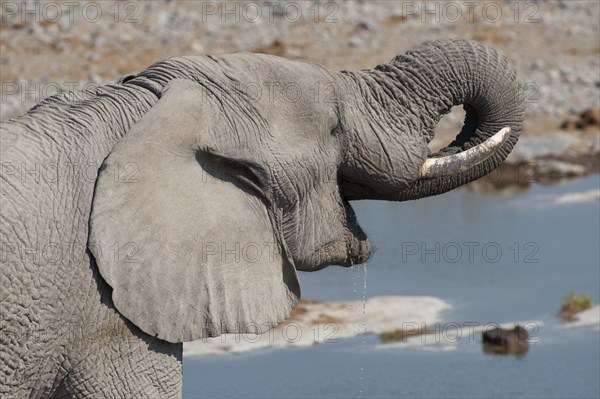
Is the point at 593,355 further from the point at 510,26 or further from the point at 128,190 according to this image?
the point at 510,26

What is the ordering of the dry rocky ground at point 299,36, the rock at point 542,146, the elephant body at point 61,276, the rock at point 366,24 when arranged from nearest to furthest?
the elephant body at point 61,276
the rock at point 542,146
the dry rocky ground at point 299,36
the rock at point 366,24

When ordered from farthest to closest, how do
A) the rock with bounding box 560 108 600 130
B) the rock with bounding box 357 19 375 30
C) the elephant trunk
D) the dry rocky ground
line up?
the rock with bounding box 357 19 375 30 → the dry rocky ground → the rock with bounding box 560 108 600 130 → the elephant trunk

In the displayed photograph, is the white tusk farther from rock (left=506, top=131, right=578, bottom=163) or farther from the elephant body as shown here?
rock (left=506, top=131, right=578, bottom=163)

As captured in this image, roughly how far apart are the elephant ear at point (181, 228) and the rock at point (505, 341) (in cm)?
400

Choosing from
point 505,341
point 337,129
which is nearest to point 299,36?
point 505,341

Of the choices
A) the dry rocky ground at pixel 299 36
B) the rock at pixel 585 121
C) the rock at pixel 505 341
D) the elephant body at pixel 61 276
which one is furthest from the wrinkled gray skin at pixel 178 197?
the dry rocky ground at pixel 299 36

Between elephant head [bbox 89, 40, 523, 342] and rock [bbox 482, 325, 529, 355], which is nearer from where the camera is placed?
elephant head [bbox 89, 40, 523, 342]

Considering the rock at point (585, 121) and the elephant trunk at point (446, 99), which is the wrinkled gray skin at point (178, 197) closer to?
the elephant trunk at point (446, 99)

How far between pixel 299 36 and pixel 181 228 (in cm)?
1388

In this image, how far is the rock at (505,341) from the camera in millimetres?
8164

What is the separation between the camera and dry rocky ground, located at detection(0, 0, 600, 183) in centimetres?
1598

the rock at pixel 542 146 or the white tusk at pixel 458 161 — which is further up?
the white tusk at pixel 458 161

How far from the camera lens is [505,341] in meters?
8.23

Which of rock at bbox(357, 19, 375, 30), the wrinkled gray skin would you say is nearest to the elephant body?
the wrinkled gray skin
